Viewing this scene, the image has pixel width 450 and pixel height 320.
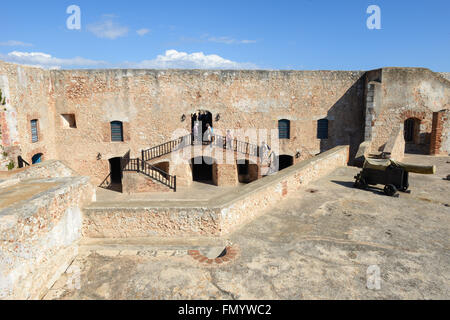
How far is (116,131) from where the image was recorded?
1747 cm

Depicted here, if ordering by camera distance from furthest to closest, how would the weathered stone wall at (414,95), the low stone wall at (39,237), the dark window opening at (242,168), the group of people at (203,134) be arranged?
the dark window opening at (242,168)
the group of people at (203,134)
the weathered stone wall at (414,95)
the low stone wall at (39,237)

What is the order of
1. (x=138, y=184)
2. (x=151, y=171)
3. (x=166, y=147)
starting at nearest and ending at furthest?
(x=138, y=184), (x=151, y=171), (x=166, y=147)

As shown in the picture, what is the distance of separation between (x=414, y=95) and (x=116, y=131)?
16305 mm

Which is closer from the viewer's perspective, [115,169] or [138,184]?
[138,184]

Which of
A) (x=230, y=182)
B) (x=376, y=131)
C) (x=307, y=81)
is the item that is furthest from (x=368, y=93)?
(x=230, y=182)

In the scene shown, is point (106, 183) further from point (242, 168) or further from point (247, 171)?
point (247, 171)

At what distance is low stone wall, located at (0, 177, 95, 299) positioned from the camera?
3.74m

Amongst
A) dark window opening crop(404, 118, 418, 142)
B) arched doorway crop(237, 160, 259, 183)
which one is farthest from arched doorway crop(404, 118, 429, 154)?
arched doorway crop(237, 160, 259, 183)

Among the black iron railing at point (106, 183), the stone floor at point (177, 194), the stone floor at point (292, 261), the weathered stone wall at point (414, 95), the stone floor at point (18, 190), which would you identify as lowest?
the stone floor at point (177, 194)

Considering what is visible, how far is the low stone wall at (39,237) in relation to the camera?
147 inches

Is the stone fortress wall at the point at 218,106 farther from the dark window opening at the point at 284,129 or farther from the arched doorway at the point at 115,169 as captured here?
the arched doorway at the point at 115,169

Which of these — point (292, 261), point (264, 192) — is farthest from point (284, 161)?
point (292, 261)

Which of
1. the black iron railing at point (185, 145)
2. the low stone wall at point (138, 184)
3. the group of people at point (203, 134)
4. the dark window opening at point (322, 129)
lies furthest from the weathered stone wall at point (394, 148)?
the low stone wall at point (138, 184)

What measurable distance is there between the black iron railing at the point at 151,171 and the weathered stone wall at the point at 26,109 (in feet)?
14.6
